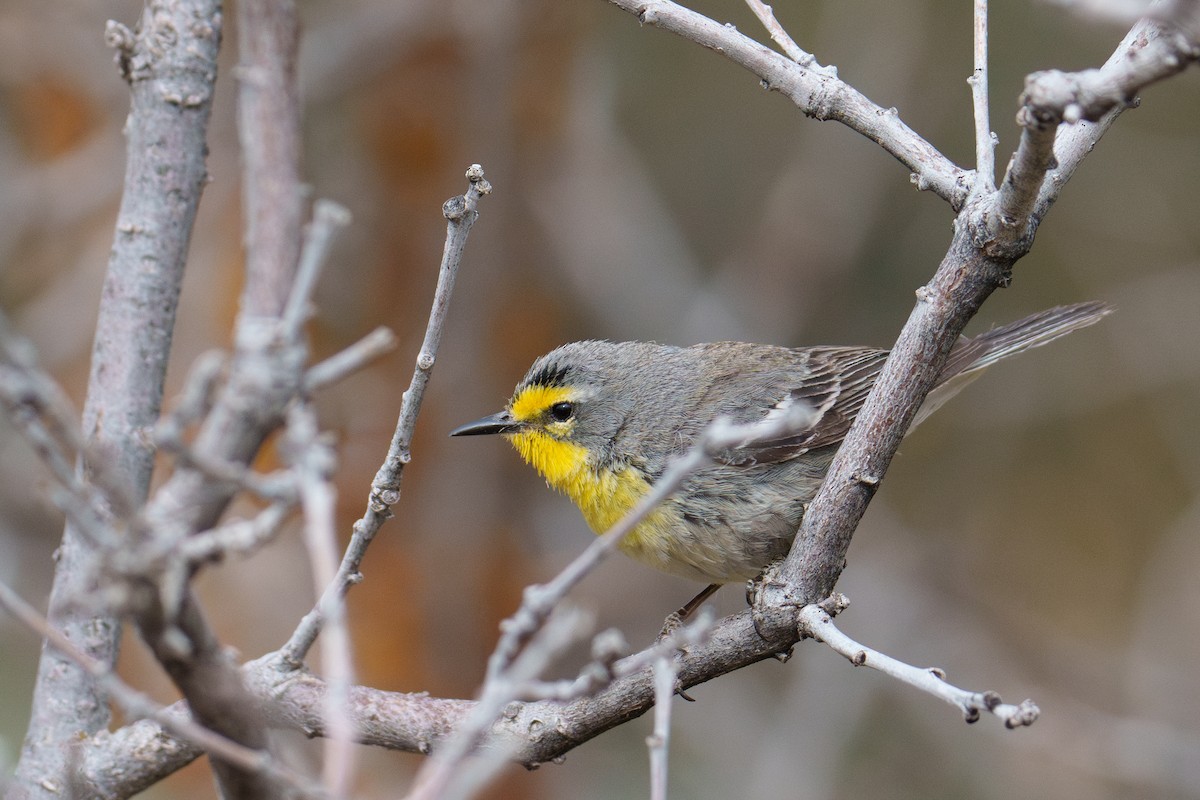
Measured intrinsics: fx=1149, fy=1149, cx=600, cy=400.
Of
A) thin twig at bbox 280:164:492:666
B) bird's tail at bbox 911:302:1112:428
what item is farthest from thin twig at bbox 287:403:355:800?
bird's tail at bbox 911:302:1112:428

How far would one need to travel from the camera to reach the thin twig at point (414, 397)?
2.66m

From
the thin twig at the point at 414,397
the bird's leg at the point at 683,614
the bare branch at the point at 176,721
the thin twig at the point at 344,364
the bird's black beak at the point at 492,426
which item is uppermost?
the bird's black beak at the point at 492,426

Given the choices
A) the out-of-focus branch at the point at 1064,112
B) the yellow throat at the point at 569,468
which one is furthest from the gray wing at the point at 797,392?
the out-of-focus branch at the point at 1064,112

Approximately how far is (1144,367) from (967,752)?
3299mm

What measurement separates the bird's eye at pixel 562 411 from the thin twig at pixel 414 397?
1.98 meters

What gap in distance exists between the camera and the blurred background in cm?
736

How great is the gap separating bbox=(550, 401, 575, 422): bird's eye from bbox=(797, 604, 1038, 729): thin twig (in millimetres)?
2128

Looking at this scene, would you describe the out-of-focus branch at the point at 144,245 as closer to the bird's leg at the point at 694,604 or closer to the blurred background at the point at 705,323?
the bird's leg at the point at 694,604

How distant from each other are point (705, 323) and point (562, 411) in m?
3.57

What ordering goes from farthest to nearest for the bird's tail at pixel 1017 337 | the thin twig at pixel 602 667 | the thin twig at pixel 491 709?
the bird's tail at pixel 1017 337, the thin twig at pixel 602 667, the thin twig at pixel 491 709

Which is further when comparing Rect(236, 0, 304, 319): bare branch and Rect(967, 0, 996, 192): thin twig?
Rect(967, 0, 996, 192): thin twig

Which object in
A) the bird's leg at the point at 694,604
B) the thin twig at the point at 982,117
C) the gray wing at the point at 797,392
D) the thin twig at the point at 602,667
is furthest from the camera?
the bird's leg at the point at 694,604

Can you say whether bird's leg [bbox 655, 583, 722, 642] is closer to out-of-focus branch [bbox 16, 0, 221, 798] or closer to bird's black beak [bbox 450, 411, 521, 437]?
bird's black beak [bbox 450, 411, 521, 437]

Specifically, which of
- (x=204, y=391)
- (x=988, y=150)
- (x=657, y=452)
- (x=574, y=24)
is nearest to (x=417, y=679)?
(x=657, y=452)
